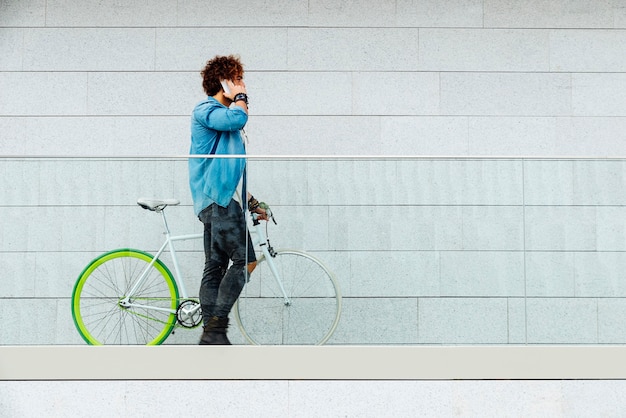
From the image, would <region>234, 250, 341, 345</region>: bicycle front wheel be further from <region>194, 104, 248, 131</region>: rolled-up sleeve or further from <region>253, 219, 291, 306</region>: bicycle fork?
<region>194, 104, 248, 131</region>: rolled-up sleeve

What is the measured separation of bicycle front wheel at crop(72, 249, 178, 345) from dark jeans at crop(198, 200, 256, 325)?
0.24 metres

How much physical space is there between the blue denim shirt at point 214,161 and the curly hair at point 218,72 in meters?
0.16

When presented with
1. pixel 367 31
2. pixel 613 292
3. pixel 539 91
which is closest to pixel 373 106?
pixel 367 31

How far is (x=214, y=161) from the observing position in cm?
548

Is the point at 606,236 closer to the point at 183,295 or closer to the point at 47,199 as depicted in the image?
the point at 183,295

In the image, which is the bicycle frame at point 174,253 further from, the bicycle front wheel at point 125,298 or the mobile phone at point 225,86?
the mobile phone at point 225,86

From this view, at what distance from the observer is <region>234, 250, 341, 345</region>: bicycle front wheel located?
214 inches

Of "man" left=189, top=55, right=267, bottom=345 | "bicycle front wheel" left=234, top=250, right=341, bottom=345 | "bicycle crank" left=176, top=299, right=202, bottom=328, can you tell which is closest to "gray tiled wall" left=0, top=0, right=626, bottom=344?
"man" left=189, top=55, right=267, bottom=345

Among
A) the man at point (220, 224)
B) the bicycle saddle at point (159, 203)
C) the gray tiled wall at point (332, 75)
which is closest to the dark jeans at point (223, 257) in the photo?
the man at point (220, 224)

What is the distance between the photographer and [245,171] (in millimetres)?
5465

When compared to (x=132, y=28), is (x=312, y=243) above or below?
below

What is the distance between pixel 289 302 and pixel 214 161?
1.02 meters

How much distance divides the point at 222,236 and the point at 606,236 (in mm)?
2475

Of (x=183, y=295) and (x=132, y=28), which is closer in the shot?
(x=183, y=295)
